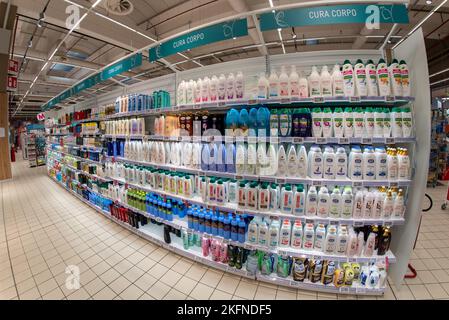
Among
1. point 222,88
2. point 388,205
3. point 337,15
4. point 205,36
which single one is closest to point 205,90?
point 222,88

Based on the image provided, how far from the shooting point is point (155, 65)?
321 inches

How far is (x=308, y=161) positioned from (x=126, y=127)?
3085 millimetres

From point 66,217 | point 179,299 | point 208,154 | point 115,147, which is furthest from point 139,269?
point 66,217

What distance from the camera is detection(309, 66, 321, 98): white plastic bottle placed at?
195 cm

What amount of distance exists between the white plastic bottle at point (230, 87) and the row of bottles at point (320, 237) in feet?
4.91

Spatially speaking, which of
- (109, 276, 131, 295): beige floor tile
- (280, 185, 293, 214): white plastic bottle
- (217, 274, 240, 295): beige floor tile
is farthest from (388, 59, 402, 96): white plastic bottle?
(109, 276, 131, 295): beige floor tile

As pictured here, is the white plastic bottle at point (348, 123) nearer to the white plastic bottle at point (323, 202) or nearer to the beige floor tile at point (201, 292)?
the white plastic bottle at point (323, 202)

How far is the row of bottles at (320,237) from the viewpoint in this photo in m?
2.02

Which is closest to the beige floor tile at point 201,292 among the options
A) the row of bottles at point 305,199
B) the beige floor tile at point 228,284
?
the beige floor tile at point 228,284

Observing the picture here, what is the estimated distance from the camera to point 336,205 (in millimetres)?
1979

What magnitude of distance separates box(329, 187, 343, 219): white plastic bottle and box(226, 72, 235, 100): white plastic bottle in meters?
1.53

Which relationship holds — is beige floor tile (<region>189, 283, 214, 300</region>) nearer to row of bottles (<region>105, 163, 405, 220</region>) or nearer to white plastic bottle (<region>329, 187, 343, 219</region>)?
row of bottles (<region>105, 163, 405, 220</region>)
